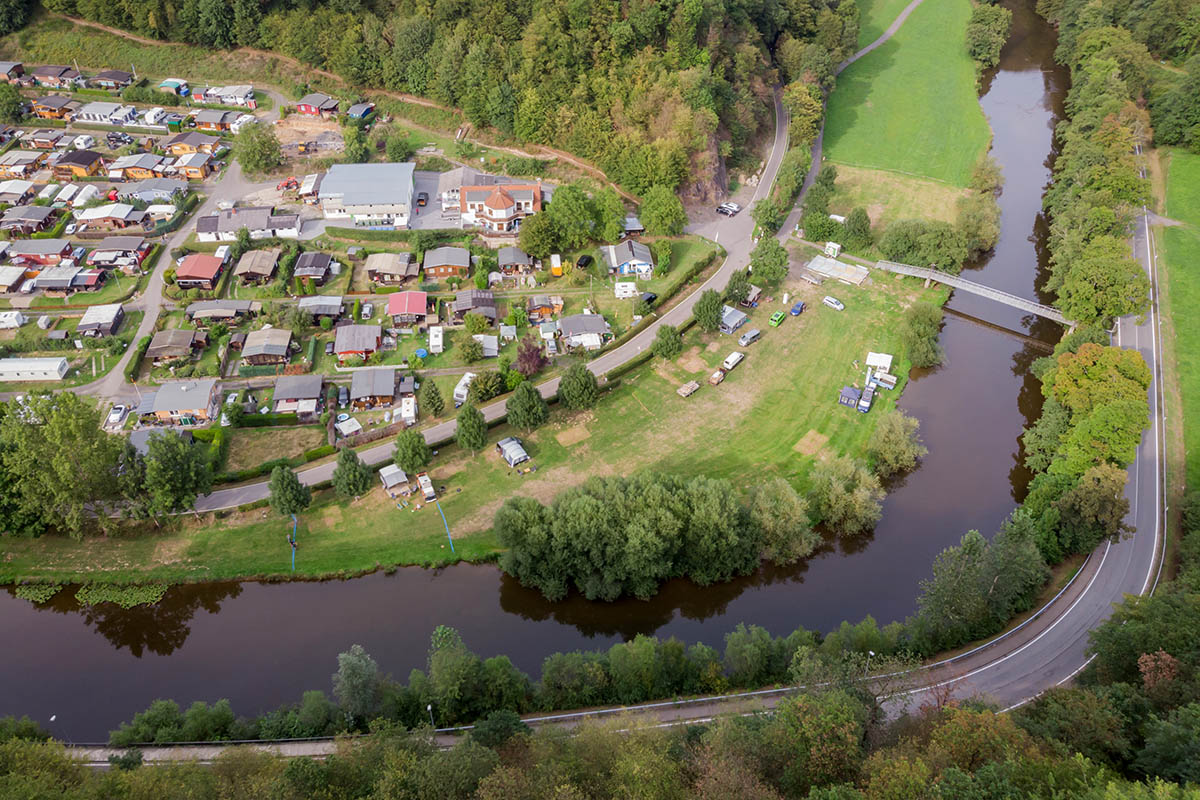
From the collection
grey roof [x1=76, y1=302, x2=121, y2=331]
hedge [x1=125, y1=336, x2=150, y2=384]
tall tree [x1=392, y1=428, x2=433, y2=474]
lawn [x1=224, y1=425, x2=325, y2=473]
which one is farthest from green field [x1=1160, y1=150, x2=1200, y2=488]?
grey roof [x1=76, y1=302, x2=121, y2=331]

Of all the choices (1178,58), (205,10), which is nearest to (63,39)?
(205,10)

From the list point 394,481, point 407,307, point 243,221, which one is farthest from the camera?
point 243,221

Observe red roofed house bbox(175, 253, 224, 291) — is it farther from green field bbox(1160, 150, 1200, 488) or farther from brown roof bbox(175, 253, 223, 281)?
green field bbox(1160, 150, 1200, 488)

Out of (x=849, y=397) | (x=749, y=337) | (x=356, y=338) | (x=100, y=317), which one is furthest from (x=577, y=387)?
(x=100, y=317)

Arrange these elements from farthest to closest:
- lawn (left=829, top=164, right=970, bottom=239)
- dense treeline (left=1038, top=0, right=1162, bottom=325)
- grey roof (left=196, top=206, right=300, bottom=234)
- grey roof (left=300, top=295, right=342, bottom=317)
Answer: lawn (left=829, top=164, right=970, bottom=239), grey roof (left=196, top=206, right=300, bottom=234), grey roof (left=300, top=295, right=342, bottom=317), dense treeline (left=1038, top=0, right=1162, bottom=325)

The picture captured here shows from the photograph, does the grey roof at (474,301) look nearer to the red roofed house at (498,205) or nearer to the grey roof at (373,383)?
the grey roof at (373,383)

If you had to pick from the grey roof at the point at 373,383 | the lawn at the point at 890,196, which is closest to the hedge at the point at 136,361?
the grey roof at the point at 373,383

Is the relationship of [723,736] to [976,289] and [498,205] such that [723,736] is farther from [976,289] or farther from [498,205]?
[498,205]
